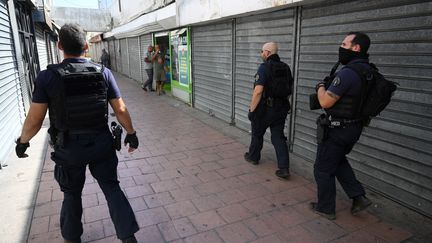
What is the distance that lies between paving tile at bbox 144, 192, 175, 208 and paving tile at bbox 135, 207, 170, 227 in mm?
106

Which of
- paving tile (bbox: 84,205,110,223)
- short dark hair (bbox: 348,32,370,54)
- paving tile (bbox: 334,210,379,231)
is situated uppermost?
short dark hair (bbox: 348,32,370,54)

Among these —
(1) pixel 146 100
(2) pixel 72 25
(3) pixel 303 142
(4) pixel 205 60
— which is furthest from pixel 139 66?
(2) pixel 72 25

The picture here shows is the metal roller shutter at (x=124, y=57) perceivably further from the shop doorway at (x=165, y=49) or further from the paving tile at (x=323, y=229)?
the paving tile at (x=323, y=229)

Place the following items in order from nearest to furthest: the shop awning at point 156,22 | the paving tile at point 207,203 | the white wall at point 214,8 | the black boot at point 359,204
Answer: the black boot at point 359,204 < the paving tile at point 207,203 < the white wall at point 214,8 < the shop awning at point 156,22

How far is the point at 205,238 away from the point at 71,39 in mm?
2010

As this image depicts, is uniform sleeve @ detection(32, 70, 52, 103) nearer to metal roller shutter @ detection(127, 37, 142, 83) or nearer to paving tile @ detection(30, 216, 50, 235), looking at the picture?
paving tile @ detection(30, 216, 50, 235)

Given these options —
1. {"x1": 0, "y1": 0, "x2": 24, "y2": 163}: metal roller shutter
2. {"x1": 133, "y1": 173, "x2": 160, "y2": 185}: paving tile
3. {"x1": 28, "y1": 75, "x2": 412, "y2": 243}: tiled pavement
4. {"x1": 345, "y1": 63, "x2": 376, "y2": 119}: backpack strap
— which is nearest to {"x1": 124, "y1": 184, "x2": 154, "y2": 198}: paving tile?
{"x1": 28, "y1": 75, "x2": 412, "y2": 243}: tiled pavement

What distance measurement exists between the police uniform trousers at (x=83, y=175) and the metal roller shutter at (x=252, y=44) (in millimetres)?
3066

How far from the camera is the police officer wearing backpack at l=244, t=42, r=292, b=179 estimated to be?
374cm

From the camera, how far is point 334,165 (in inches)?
112

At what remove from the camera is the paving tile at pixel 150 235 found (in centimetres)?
266

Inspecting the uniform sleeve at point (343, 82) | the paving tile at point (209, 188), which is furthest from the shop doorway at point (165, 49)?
the uniform sleeve at point (343, 82)

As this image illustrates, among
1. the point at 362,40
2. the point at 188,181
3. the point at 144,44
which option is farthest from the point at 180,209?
the point at 144,44

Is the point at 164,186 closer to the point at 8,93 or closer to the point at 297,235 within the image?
the point at 297,235
